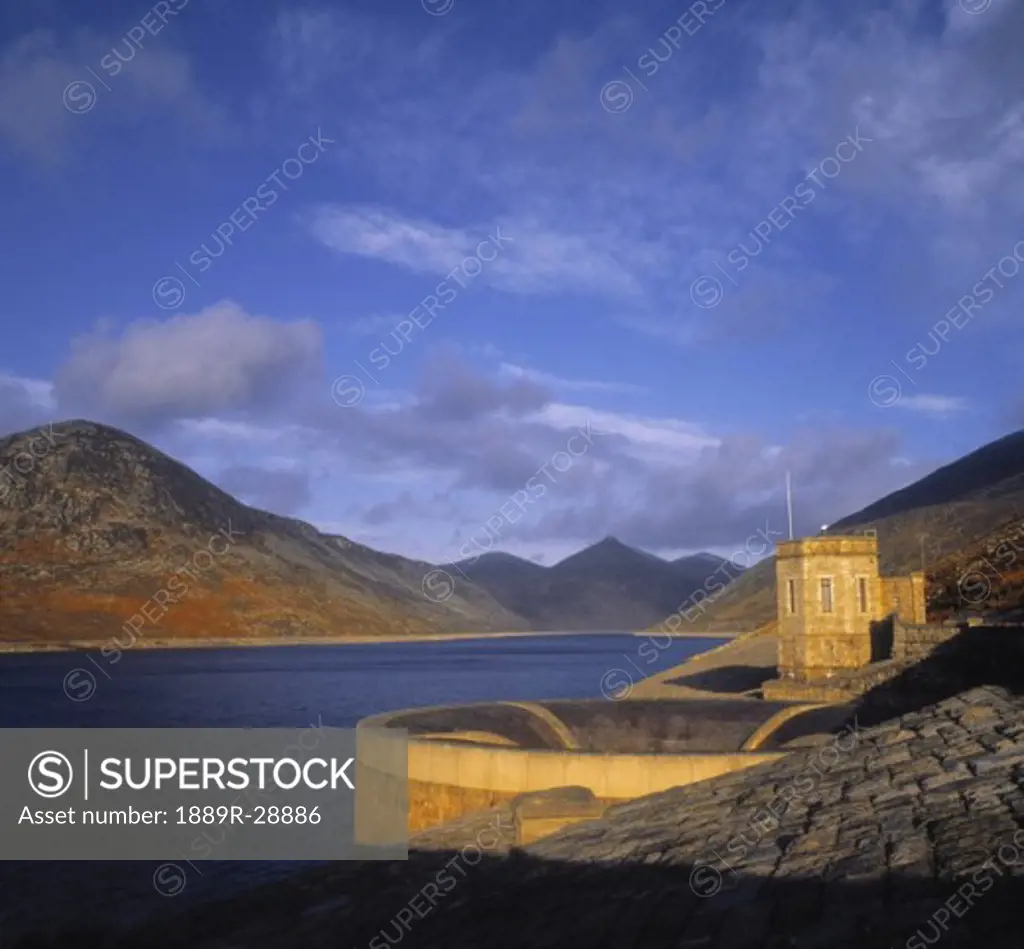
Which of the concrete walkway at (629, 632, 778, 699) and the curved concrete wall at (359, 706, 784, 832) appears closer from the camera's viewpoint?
the curved concrete wall at (359, 706, 784, 832)

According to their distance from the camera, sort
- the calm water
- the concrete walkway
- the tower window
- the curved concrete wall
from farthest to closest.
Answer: the concrete walkway, the tower window, the calm water, the curved concrete wall

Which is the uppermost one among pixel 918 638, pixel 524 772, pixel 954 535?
pixel 954 535

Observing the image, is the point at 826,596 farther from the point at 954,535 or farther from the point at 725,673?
the point at 954,535

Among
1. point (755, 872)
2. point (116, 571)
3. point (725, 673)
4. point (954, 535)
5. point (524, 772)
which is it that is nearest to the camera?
point (755, 872)

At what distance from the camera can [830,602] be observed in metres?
38.6

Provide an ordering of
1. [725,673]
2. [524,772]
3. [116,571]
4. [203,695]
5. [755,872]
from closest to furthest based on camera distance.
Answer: [755,872], [524,772], [725,673], [203,695], [116,571]

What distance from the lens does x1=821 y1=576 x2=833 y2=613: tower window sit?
38594 millimetres

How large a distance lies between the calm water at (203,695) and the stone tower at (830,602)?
20496 mm

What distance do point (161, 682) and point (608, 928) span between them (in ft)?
308

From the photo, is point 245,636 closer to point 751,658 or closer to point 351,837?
point 751,658

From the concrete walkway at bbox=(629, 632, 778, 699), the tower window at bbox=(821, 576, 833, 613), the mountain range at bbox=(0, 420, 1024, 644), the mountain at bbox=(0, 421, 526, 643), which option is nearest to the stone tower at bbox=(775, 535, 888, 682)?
the tower window at bbox=(821, 576, 833, 613)

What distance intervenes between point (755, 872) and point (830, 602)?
102 ft

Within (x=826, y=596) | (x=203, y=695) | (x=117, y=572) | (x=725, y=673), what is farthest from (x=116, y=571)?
(x=826, y=596)

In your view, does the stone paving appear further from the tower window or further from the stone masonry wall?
the tower window
